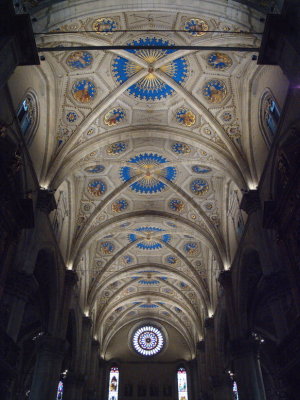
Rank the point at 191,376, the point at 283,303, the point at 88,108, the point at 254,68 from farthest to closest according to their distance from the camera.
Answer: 1. the point at 191,376
2. the point at 88,108
3. the point at 254,68
4. the point at 283,303

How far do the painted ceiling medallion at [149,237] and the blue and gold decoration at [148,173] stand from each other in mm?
A: 3782

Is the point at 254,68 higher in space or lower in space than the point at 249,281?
higher

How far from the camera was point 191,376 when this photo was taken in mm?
31266

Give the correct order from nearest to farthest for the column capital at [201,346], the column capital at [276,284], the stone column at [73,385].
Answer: the column capital at [276,284]
the stone column at [73,385]
the column capital at [201,346]

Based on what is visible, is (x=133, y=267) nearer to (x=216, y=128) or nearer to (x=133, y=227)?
(x=133, y=227)

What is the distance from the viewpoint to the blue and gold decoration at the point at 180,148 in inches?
724

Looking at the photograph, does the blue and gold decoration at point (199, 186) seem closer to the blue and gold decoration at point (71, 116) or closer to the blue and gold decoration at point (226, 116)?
the blue and gold decoration at point (226, 116)

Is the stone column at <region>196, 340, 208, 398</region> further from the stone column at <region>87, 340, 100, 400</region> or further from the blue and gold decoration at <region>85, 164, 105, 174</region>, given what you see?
the blue and gold decoration at <region>85, 164, 105, 174</region>

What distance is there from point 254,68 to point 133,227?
12.9m

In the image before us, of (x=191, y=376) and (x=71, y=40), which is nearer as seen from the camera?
(x=71, y=40)

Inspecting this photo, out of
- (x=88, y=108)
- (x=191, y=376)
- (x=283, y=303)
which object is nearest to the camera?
(x=283, y=303)

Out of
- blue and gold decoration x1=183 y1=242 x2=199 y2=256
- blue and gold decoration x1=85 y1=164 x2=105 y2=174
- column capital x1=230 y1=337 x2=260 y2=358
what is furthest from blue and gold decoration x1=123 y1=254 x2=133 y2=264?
column capital x1=230 y1=337 x2=260 y2=358

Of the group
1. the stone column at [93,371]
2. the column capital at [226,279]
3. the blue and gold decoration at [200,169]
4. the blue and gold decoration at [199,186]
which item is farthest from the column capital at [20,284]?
the stone column at [93,371]

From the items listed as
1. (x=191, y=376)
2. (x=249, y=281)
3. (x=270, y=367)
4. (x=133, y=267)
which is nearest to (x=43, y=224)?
(x=249, y=281)
